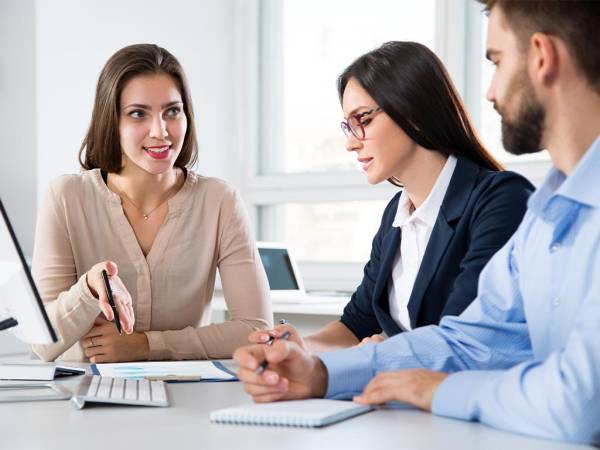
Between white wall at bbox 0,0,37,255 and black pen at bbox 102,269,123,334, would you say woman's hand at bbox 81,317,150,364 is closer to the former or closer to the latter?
black pen at bbox 102,269,123,334

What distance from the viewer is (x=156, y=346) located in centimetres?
214

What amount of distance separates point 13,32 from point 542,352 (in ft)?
10.5

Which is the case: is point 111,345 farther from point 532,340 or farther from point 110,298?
point 532,340

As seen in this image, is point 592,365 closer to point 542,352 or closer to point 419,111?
point 542,352

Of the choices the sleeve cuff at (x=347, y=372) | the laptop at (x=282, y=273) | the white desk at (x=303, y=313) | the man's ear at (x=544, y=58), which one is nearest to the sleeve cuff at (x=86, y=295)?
the sleeve cuff at (x=347, y=372)

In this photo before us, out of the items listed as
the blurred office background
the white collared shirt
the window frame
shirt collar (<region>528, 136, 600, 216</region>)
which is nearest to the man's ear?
shirt collar (<region>528, 136, 600, 216</region>)

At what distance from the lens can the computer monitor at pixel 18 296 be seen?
56.7 inches

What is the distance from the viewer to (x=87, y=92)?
4012 mm

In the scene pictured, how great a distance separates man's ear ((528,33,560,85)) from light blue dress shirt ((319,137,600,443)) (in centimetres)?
14

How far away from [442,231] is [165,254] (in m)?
0.82

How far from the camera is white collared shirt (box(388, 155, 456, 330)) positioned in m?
2.04

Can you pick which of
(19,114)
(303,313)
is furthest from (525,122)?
(19,114)

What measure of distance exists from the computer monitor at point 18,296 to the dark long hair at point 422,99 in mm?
946

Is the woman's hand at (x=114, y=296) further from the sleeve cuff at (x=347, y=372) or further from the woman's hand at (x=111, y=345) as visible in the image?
the sleeve cuff at (x=347, y=372)
